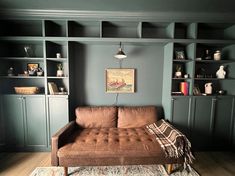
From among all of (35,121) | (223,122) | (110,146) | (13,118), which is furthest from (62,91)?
(223,122)

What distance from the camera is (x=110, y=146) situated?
6.09 ft

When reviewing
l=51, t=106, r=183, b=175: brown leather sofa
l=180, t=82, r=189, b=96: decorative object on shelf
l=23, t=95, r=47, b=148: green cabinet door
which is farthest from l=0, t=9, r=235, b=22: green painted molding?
l=51, t=106, r=183, b=175: brown leather sofa

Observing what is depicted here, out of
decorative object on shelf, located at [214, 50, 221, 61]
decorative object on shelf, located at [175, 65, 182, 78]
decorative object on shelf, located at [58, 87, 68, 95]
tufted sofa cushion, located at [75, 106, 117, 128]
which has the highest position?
decorative object on shelf, located at [214, 50, 221, 61]

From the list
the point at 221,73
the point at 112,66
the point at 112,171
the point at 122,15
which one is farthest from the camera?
the point at 112,66

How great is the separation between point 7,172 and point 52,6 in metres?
2.59

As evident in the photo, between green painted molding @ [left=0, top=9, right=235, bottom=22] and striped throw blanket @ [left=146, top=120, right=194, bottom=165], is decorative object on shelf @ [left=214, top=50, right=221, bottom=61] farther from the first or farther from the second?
striped throw blanket @ [left=146, top=120, right=194, bottom=165]

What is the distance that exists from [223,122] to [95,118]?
238cm

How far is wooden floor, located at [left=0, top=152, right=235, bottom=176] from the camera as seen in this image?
203 centimetres

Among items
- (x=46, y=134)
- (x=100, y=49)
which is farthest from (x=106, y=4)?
(x=46, y=134)

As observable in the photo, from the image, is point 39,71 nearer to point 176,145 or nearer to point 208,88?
point 176,145

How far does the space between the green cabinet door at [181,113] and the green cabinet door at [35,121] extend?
7.68 feet

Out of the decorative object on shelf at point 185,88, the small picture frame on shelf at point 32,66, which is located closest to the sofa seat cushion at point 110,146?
the decorative object on shelf at point 185,88

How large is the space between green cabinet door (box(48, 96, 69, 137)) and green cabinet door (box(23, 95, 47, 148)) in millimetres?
123

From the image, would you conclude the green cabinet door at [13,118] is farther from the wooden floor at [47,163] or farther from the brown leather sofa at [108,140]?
the brown leather sofa at [108,140]
